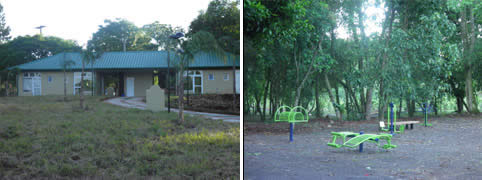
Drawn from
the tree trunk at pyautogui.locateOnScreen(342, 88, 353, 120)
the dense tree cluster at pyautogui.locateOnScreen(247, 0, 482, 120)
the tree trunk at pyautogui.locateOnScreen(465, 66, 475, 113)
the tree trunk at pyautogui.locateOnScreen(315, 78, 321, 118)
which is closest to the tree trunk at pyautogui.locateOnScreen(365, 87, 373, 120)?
the dense tree cluster at pyautogui.locateOnScreen(247, 0, 482, 120)

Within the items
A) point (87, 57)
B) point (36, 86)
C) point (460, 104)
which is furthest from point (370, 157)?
point (460, 104)

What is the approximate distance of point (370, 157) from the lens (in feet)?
11.5

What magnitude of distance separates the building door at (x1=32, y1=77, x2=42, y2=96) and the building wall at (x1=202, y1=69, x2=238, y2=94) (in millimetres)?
1159

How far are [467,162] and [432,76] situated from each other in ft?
15.1

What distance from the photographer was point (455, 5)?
701 cm

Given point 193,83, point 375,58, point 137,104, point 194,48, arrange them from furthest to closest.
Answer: point 375,58, point 194,48, point 193,83, point 137,104

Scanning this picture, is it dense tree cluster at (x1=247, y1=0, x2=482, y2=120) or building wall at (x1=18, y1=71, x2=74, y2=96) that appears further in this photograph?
dense tree cluster at (x1=247, y1=0, x2=482, y2=120)

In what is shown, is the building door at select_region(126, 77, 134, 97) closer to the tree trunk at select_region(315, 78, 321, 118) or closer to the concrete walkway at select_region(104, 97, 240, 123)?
the concrete walkway at select_region(104, 97, 240, 123)

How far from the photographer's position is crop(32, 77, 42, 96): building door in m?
2.54

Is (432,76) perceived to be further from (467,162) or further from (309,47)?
(467,162)

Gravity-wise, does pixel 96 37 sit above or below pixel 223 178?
above

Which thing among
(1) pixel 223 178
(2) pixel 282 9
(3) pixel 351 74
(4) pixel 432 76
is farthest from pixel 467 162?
(4) pixel 432 76

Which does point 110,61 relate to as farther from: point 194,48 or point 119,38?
point 194,48

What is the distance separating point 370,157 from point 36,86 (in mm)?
2937
